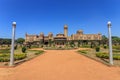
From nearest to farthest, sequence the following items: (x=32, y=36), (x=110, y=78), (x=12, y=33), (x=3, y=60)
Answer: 1. (x=110, y=78)
2. (x=12, y=33)
3. (x=3, y=60)
4. (x=32, y=36)

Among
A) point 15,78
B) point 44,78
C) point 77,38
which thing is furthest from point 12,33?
point 77,38

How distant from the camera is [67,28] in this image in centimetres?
7819

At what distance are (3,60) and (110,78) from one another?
31.8ft

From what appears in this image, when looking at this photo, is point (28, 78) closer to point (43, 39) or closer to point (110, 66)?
point (110, 66)

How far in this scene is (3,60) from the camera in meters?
10.7

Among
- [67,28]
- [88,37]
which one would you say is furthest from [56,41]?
[88,37]

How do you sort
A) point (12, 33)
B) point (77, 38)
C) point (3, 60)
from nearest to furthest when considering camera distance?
point (12, 33), point (3, 60), point (77, 38)

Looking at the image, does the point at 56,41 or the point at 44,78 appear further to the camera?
the point at 56,41

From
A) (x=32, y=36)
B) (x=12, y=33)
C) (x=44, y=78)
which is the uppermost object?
(x=32, y=36)

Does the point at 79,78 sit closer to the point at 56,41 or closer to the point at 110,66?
the point at 110,66

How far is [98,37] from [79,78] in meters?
77.6

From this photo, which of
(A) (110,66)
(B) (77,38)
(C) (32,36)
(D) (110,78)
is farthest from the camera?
(C) (32,36)

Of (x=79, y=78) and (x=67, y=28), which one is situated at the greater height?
(x=67, y=28)

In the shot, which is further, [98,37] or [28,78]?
[98,37]
